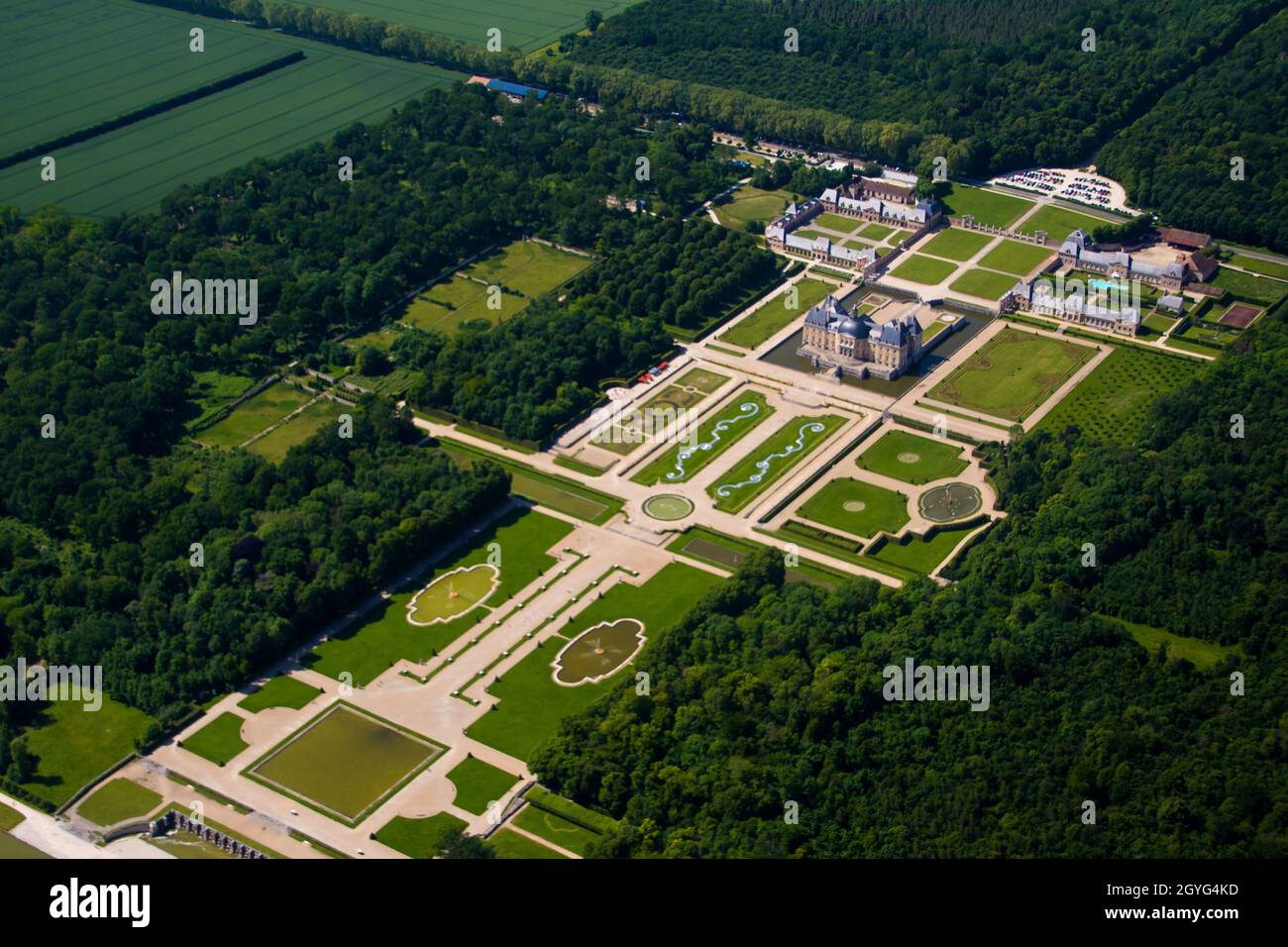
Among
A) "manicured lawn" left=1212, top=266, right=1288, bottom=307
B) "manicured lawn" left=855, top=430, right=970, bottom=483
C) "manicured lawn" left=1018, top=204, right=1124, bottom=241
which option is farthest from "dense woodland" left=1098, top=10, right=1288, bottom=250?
"manicured lawn" left=855, top=430, right=970, bottom=483

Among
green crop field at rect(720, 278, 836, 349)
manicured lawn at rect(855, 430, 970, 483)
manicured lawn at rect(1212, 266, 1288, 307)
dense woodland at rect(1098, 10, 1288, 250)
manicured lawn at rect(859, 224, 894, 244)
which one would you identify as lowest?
manicured lawn at rect(855, 430, 970, 483)

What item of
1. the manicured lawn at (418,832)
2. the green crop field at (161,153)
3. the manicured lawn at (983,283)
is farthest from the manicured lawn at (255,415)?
the manicured lawn at (983,283)

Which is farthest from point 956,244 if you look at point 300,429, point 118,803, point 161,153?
point 118,803

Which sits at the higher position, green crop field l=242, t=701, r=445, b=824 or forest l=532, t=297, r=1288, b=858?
forest l=532, t=297, r=1288, b=858

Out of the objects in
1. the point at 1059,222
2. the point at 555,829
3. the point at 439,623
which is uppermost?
the point at 1059,222

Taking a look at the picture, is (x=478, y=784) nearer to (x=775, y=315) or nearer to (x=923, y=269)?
(x=775, y=315)

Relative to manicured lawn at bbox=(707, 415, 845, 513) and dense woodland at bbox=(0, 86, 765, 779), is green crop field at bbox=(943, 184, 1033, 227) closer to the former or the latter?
dense woodland at bbox=(0, 86, 765, 779)

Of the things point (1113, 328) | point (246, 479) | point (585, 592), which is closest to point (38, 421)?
point (246, 479)
